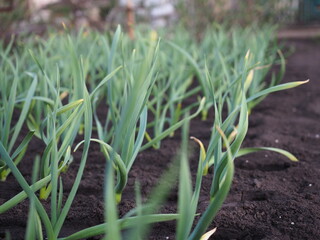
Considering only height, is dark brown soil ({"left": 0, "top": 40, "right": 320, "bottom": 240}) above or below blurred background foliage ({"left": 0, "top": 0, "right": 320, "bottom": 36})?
above

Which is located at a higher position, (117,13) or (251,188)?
(251,188)

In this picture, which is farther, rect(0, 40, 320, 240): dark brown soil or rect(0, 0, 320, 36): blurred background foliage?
rect(0, 0, 320, 36): blurred background foliage

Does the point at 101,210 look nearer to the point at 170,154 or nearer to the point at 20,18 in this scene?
the point at 170,154

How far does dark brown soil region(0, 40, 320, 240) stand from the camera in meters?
1.00

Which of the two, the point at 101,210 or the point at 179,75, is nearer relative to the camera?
the point at 101,210

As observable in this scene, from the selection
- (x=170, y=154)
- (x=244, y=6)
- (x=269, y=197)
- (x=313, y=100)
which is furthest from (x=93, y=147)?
(x=244, y=6)

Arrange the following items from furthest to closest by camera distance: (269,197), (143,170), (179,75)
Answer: (179,75)
(143,170)
(269,197)

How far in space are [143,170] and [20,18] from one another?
308cm

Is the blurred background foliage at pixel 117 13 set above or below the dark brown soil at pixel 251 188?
below

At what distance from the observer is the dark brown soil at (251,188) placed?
1005 millimetres

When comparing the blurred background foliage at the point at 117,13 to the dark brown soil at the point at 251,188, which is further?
the blurred background foliage at the point at 117,13

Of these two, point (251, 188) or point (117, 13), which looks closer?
point (251, 188)

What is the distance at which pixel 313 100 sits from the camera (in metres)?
2.38

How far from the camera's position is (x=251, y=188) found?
1.23 meters
